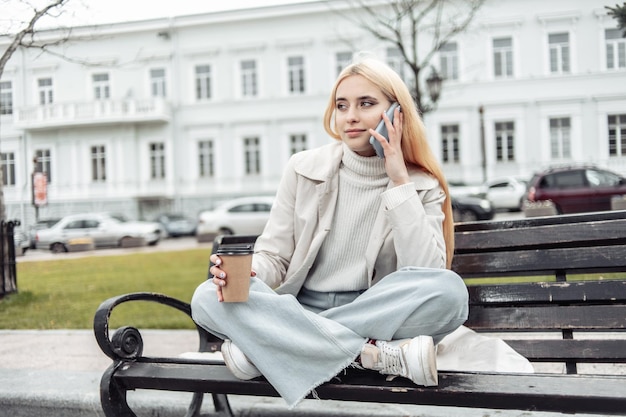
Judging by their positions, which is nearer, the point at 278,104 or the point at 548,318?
the point at 548,318

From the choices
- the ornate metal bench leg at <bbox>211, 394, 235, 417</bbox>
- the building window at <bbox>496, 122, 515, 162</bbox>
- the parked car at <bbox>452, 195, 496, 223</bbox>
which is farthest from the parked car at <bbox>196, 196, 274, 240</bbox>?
the ornate metal bench leg at <bbox>211, 394, 235, 417</bbox>

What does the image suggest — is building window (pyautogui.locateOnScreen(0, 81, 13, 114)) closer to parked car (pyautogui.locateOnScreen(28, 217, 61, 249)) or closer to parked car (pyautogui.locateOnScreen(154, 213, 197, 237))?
parked car (pyautogui.locateOnScreen(28, 217, 61, 249))

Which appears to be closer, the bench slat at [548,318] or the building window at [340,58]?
the bench slat at [548,318]

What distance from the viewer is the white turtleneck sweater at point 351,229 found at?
224 centimetres

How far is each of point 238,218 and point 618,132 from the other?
15649mm

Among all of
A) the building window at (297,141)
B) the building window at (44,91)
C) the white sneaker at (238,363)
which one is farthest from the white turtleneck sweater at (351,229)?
the building window at (297,141)

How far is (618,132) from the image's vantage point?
4.01 metres

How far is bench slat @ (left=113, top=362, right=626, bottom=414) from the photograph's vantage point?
1563 millimetres

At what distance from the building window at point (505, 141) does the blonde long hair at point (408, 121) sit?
21.1 m

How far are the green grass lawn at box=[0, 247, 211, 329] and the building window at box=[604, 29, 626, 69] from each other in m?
→ 3.43

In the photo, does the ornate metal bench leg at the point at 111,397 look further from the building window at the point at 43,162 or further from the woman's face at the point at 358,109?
the building window at the point at 43,162

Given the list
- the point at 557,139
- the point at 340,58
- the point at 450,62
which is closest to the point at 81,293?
the point at 557,139

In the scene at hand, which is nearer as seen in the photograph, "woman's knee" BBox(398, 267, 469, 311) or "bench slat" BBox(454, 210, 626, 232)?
"woman's knee" BBox(398, 267, 469, 311)

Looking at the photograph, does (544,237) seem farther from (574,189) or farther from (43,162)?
(574,189)
